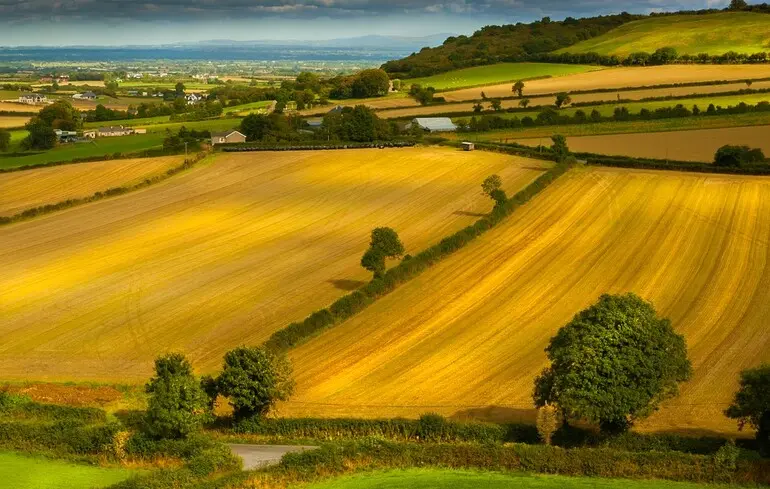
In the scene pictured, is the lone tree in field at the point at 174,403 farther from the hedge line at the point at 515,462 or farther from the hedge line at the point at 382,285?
the hedge line at the point at 382,285

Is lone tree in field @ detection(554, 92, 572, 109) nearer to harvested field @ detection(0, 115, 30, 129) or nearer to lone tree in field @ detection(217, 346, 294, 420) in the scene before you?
harvested field @ detection(0, 115, 30, 129)

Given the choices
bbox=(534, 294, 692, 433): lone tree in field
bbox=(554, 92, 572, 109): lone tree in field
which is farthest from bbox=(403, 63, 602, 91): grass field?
bbox=(534, 294, 692, 433): lone tree in field

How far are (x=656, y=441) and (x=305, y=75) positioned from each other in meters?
140

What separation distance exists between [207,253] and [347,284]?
10244 millimetres

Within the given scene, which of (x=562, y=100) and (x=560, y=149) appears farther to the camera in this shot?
(x=562, y=100)

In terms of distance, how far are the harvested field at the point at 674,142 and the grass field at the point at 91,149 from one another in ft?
132

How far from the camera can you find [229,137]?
3465 inches

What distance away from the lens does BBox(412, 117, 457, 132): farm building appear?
9624cm

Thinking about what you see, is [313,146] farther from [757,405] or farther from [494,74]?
[494,74]

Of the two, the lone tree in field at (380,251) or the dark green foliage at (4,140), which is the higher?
the dark green foliage at (4,140)

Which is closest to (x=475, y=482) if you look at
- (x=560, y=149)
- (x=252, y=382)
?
(x=252, y=382)

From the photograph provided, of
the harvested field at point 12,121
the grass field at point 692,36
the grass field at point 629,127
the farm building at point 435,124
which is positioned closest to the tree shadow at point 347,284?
the grass field at point 629,127

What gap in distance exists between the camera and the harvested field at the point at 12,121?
359ft

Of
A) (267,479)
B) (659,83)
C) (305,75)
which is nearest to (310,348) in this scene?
(267,479)
